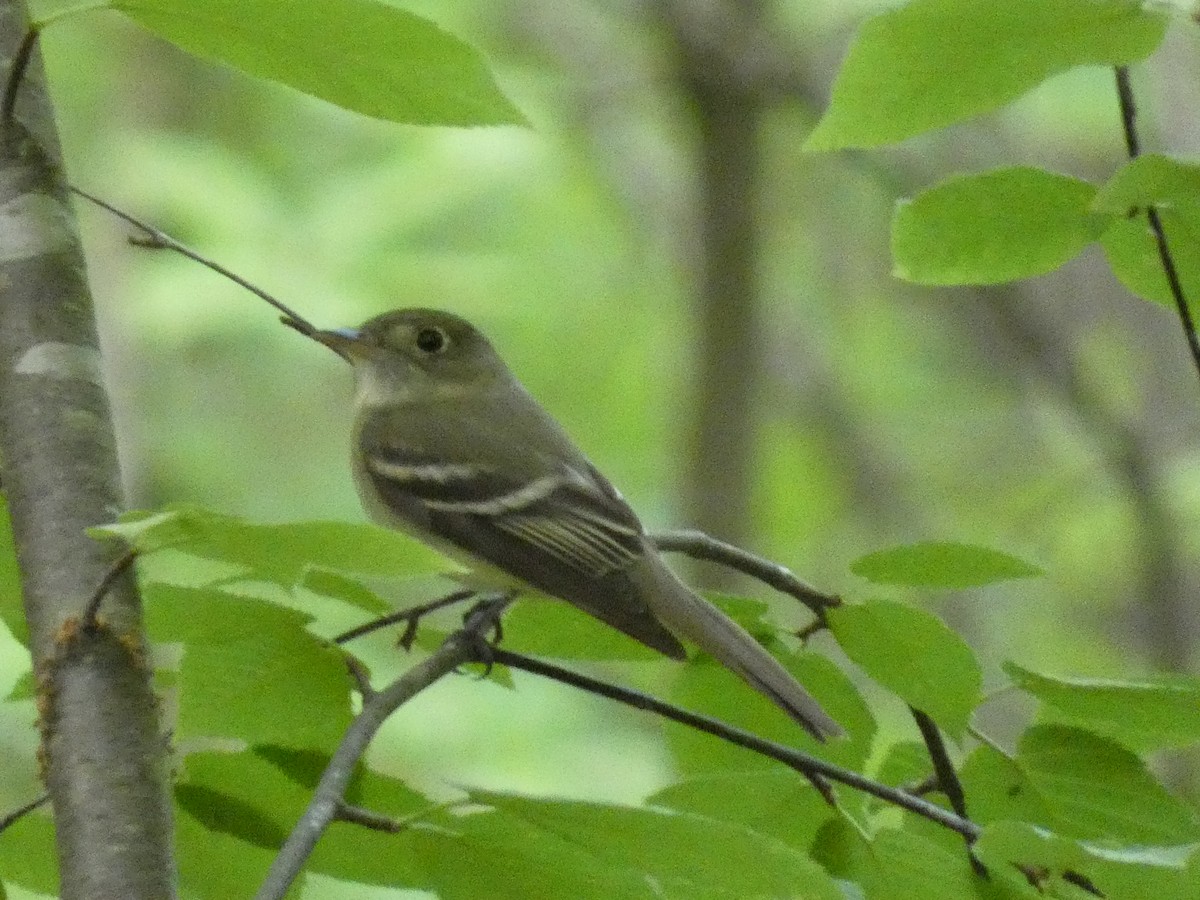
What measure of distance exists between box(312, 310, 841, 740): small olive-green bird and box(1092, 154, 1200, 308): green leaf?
0.68 meters

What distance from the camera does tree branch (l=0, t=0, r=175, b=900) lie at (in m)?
1.42

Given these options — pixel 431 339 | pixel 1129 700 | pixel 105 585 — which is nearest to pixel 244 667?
pixel 105 585

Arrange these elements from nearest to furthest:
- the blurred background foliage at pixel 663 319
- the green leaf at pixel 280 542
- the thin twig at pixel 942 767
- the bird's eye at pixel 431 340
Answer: the green leaf at pixel 280 542, the thin twig at pixel 942 767, the bird's eye at pixel 431 340, the blurred background foliage at pixel 663 319

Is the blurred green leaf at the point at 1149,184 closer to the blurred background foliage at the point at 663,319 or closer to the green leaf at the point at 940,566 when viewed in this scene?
the green leaf at the point at 940,566

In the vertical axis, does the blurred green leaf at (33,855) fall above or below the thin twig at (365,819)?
below

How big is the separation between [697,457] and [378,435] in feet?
9.07

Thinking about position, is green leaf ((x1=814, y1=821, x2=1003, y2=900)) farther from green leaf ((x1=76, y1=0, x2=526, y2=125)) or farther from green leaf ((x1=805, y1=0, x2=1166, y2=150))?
green leaf ((x1=76, y1=0, x2=526, y2=125))

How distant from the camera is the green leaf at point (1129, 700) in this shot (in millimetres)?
1525

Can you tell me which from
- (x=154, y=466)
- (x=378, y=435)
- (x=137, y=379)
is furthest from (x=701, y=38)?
(x=154, y=466)

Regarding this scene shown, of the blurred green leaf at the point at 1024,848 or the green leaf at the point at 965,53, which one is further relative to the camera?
the green leaf at the point at 965,53

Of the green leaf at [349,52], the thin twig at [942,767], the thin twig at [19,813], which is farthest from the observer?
the thin twig at [942,767]

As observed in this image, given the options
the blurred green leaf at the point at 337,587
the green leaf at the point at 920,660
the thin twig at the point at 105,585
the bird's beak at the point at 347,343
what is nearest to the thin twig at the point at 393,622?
the blurred green leaf at the point at 337,587

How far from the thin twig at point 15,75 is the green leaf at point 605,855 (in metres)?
0.82

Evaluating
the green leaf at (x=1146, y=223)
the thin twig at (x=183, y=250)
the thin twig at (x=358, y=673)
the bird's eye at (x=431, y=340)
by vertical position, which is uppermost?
the bird's eye at (x=431, y=340)
